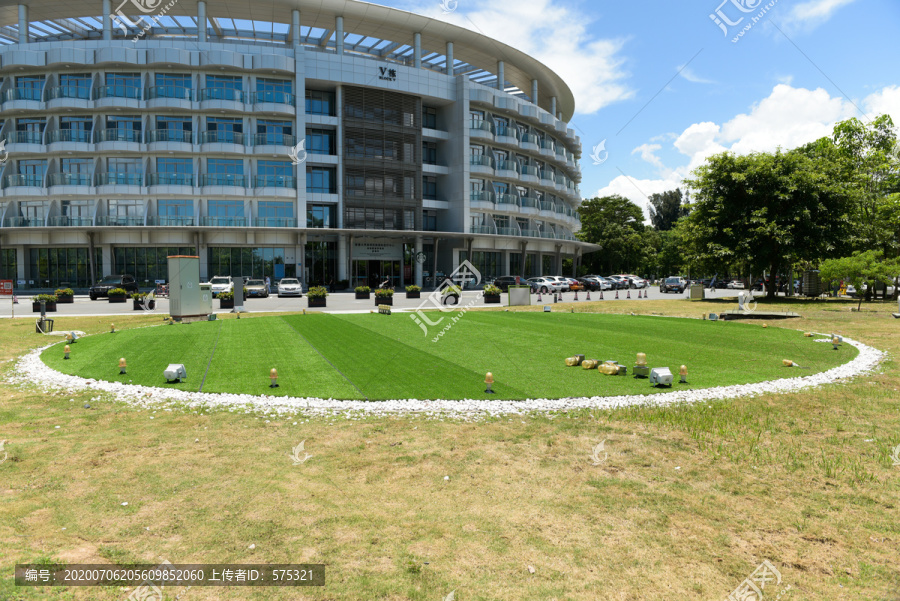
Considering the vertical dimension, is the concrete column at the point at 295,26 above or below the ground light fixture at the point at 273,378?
above

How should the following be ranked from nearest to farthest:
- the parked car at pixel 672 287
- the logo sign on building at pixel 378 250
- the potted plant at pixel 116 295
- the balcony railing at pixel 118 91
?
1. the potted plant at pixel 116 295
2. the balcony railing at pixel 118 91
3. the parked car at pixel 672 287
4. the logo sign on building at pixel 378 250

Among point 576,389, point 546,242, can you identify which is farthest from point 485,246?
point 576,389

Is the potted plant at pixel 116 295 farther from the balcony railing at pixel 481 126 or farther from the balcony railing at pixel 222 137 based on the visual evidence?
the balcony railing at pixel 481 126

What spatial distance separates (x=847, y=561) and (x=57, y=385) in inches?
526

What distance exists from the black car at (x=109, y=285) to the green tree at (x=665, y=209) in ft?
328

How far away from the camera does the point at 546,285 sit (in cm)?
5322

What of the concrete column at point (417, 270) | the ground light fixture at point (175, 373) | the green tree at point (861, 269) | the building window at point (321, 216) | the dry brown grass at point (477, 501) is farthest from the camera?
the concrete column at point (417, 270)

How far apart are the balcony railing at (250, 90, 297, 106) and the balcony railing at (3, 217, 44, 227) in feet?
77.5

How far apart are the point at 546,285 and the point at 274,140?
31225 mm

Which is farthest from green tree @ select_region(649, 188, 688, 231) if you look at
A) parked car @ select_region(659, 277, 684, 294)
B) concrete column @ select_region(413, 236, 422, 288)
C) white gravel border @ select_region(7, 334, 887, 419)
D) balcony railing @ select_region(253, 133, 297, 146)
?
white gravel border @ select_region(7, 334, 887, 419)

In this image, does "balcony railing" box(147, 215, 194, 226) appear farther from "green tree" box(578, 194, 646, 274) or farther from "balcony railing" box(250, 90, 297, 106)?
"green tree" box(578, 194, 646, 274)

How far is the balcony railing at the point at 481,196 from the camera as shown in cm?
6009

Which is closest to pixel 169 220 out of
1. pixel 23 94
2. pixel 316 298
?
pixel 23 94

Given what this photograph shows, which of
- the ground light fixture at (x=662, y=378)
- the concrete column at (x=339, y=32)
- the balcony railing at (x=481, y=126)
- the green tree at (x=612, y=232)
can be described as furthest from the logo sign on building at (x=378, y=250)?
the ground light fixture at (x=662, y=378)
